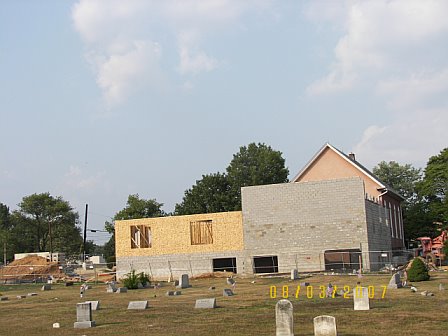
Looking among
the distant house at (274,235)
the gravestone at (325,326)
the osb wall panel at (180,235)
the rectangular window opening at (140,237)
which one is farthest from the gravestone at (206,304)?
the rectangular window opening at (140,237)

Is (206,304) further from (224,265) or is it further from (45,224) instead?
(45,224)

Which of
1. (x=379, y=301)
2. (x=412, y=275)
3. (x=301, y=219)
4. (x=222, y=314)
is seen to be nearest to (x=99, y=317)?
(x=222, y=314)

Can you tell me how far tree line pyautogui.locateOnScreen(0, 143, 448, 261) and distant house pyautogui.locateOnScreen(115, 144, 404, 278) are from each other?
612 inches

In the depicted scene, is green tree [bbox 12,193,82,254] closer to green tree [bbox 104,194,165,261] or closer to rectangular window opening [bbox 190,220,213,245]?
green tree [bbox 104,194,165,261]

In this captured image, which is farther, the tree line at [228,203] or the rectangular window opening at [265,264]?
the tree line at [228,203]

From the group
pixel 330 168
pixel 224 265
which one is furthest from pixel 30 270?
pixel 330 168

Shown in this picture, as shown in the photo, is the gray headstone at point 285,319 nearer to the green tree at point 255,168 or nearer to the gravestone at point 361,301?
the gravestone at point 361,301

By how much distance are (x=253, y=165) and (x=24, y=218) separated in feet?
116

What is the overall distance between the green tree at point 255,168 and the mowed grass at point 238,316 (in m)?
51.6

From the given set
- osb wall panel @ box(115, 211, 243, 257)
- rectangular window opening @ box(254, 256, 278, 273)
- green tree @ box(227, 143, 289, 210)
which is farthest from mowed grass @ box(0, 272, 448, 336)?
green tree @ box(227, 143, 289, 210)

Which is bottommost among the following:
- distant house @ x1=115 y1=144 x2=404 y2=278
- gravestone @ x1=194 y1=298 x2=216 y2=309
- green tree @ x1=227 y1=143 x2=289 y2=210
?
Answer: gravestone @ x1=194 y1=298 x2=216 y2=309

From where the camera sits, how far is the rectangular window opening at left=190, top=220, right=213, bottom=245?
5375 cm

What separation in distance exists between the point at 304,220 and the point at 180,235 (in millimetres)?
10807

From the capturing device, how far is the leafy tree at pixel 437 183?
225 ft
